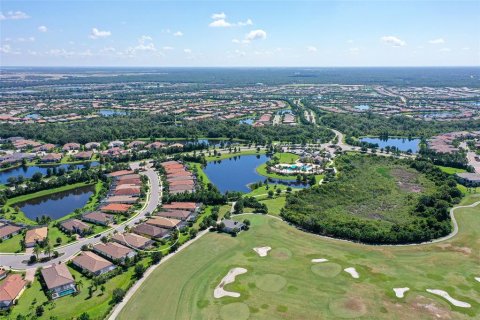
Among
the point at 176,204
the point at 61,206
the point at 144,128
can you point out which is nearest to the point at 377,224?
the point at 176,204

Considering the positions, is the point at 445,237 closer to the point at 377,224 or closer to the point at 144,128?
the point at 377,224

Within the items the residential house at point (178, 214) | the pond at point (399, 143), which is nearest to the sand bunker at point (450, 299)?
the residential house at point (178, 214)

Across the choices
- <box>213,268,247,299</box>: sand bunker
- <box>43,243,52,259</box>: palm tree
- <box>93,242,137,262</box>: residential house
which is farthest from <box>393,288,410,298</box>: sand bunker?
<box>43,243,52,259</box>: palm tree

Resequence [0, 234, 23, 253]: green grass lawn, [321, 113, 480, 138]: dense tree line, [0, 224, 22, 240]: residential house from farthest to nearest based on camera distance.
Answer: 1. [321, 113, 480, 138]: dense tree line
2. [0, 224, 22, 240]: residential house
3. [0, 234, 23, 253]: green grass lawn

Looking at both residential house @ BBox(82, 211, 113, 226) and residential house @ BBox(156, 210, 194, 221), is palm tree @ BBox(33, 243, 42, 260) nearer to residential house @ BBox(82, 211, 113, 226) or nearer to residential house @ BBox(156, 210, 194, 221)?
residential house @ BBox(82, 211, 113, 226)

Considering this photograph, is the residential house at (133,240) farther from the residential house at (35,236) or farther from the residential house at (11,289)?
the residential house at (11,289)

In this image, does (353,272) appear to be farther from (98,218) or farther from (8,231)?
(8,231)
